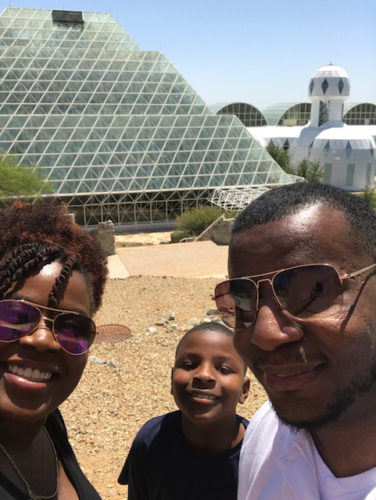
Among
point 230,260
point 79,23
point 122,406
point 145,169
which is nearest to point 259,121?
point 79,23

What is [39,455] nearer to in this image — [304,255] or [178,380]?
[178,380]

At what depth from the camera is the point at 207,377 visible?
2627mm

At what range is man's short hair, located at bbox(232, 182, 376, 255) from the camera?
1466 millimetres

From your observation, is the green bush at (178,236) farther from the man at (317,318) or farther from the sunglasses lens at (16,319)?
the man at (317,318)

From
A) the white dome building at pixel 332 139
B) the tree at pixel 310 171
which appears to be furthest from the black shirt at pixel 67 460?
the white dome building at pixel 332 139

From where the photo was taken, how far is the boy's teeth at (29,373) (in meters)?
1.75

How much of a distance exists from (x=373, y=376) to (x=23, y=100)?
24727 mm

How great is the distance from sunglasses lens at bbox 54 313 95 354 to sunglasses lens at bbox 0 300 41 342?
0.10 metres

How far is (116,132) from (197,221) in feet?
23.1

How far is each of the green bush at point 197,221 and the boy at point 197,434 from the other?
17.0 metres

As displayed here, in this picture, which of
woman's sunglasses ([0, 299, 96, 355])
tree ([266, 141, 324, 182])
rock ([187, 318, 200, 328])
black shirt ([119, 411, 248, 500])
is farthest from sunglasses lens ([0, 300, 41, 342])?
tree ([266, 141, 324, 182])

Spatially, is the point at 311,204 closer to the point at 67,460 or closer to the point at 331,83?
the point at 67,460

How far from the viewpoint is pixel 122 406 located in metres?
5.97

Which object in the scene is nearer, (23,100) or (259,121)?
(23,100)
